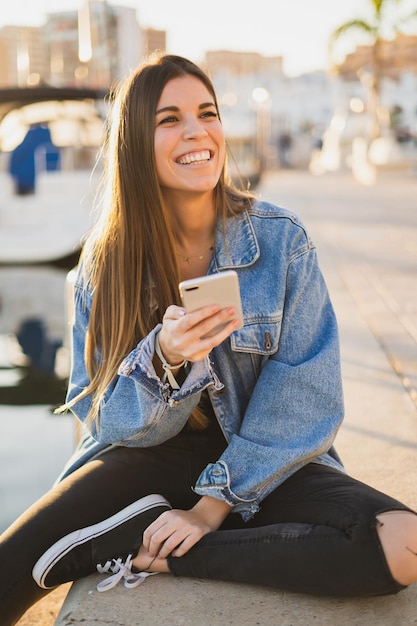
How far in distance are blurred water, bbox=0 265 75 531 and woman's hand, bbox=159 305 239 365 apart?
2581 millimetres

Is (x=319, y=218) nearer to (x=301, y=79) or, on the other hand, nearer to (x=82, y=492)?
(x=82, y=492)

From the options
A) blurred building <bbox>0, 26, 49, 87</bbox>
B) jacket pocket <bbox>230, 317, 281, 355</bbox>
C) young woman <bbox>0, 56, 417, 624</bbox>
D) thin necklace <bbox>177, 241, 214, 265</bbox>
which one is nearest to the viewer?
young woman <bbox>0, 56, 417, 624</bbox>

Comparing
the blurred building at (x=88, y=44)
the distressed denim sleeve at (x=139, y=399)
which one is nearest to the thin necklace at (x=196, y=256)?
the distressed denim sleeve at (x=139, y=399)

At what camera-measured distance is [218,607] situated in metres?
1.92

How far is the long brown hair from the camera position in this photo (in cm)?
230

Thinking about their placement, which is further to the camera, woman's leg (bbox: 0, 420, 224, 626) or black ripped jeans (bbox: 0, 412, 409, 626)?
woman's leg (bbox: 0, 420, 224, 626)

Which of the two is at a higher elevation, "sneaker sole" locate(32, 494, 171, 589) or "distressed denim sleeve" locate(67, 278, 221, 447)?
"distressed denim sleeve" locate(67, 278, 221, 447)

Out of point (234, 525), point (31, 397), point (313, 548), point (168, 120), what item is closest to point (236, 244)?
point (168, 120)

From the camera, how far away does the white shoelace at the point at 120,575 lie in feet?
6.65

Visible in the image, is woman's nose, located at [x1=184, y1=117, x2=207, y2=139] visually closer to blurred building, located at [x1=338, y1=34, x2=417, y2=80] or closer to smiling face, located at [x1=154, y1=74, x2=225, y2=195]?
smiling face, located at [x1=154, y1=74, x2=225, y2=195]

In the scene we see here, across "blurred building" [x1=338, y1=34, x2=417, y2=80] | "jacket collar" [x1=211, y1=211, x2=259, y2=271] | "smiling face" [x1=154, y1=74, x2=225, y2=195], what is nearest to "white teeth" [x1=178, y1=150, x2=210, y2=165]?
"smiling face" [x1=154, y1=74, x2=225, y2=195]

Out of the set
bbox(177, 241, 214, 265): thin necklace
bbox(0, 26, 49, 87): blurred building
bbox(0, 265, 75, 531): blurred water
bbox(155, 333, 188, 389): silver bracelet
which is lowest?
bbox(0, 265, 75, 531): blurred water

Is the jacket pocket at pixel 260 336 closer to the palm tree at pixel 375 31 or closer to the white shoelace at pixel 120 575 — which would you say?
the white shoelace at pixel 120 575

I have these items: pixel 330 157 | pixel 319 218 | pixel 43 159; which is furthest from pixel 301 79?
pixel 319 218
